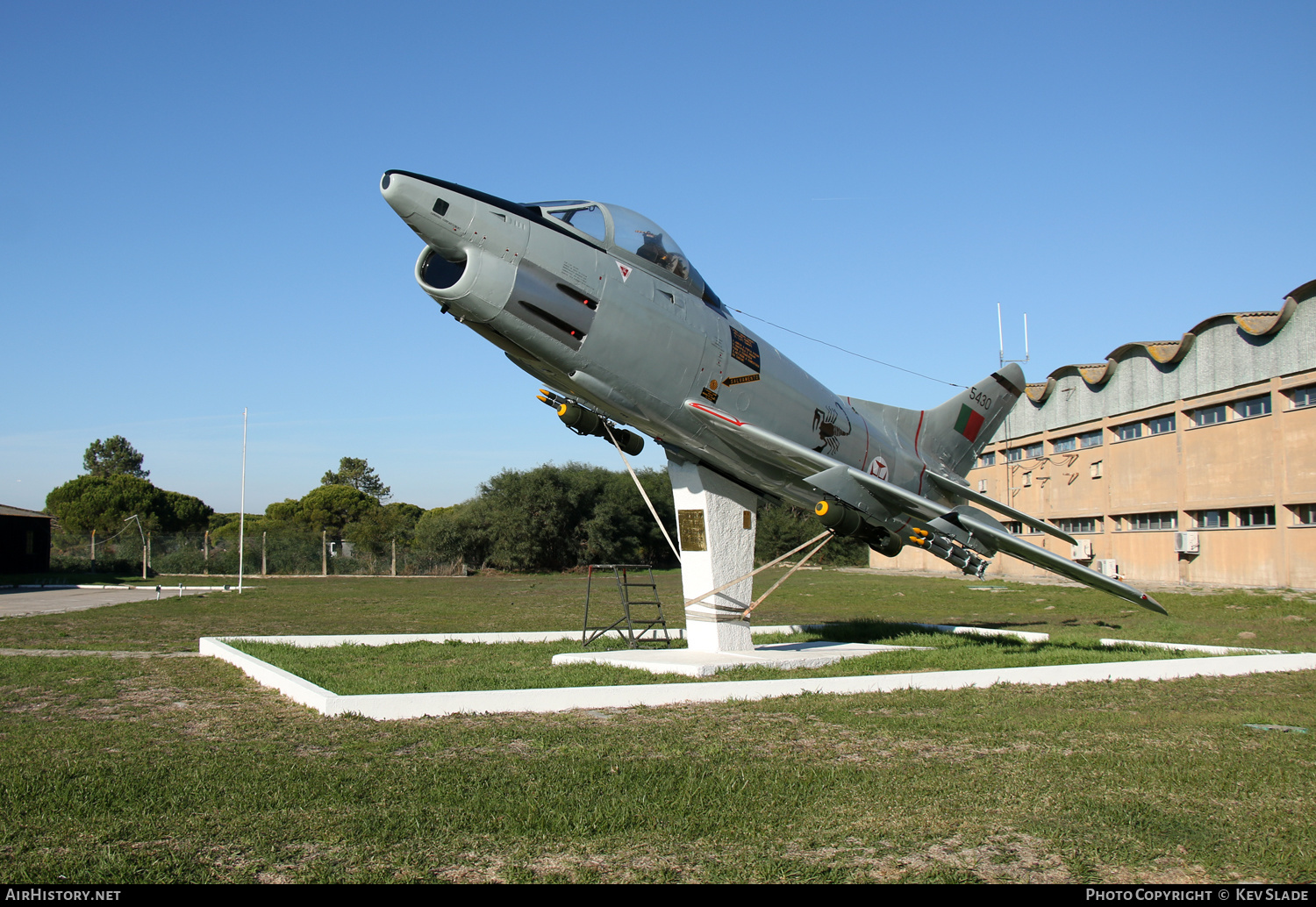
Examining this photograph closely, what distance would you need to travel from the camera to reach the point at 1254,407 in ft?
105

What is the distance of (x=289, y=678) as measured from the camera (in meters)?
11.4

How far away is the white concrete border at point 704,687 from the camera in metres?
9.93

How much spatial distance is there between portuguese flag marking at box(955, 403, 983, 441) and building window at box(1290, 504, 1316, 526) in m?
19.9

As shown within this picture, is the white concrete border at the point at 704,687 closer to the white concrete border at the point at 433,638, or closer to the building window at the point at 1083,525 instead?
the white concrete border at the point at 433,638

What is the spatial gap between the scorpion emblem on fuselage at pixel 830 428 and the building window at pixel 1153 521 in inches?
1110

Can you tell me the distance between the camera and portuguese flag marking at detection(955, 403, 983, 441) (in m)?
17.4

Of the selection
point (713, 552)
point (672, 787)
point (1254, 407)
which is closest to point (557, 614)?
point (713, 552)

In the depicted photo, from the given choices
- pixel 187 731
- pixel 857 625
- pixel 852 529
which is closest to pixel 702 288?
pixel 852 529

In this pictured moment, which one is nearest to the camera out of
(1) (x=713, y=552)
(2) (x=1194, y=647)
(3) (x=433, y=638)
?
(1) (x=713, y=552)

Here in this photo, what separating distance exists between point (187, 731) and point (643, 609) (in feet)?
66.5

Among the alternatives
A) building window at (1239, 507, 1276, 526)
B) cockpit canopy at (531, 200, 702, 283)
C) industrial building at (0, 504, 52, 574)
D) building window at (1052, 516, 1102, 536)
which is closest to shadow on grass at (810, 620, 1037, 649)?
cockpit canopy at (531, 200, 702, 283)

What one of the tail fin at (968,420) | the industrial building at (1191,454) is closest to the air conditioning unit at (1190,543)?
the industrial building at (1191,454)

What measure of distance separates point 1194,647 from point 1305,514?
19.0 m

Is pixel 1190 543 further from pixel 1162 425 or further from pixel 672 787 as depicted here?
pixel 672 787
